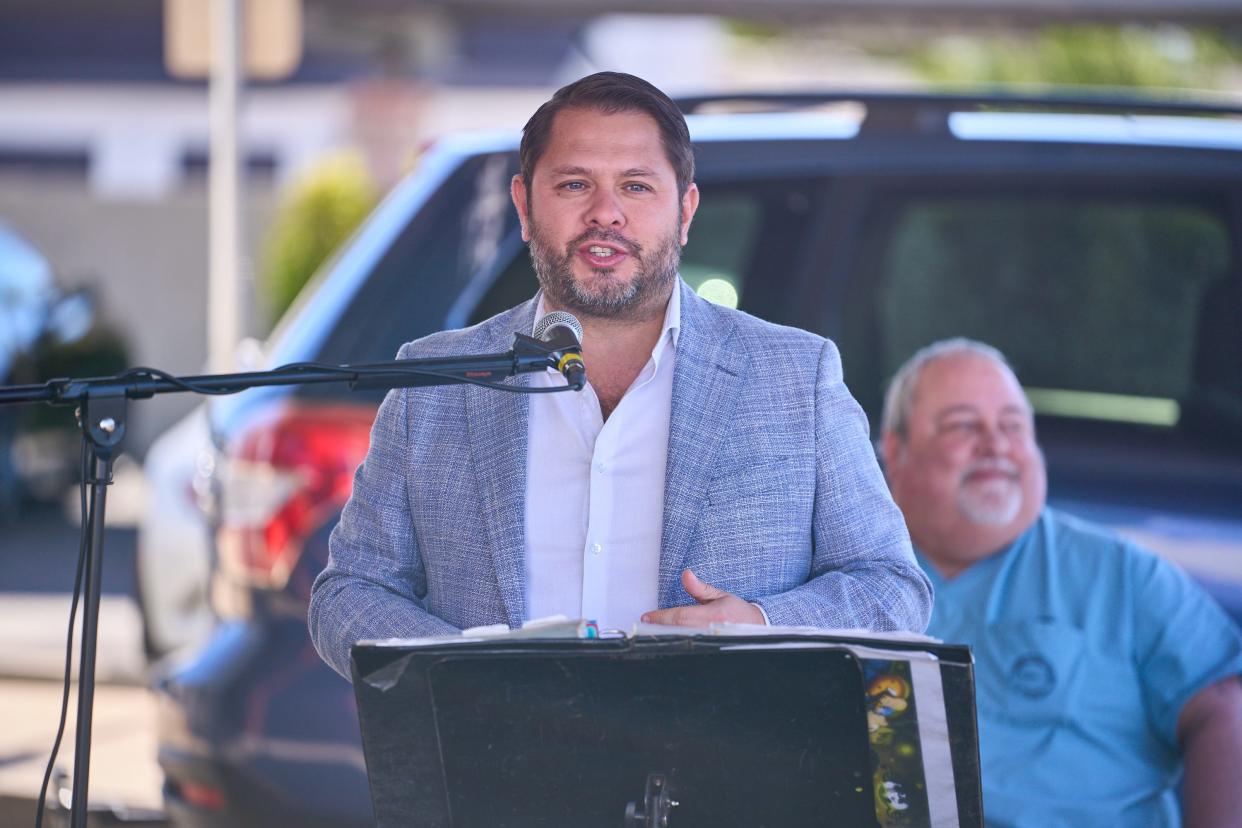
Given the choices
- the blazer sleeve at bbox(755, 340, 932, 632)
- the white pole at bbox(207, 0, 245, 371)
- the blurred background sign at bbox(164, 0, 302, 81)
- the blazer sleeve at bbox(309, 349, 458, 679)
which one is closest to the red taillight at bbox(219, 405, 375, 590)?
the blazer sleeve at bbox(309, 349, 458, 679)

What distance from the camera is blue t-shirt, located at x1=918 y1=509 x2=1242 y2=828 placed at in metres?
3.25

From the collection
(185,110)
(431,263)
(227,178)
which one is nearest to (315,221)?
(227,178)

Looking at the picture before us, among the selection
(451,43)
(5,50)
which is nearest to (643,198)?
(451,43)

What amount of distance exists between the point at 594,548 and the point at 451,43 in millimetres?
13427

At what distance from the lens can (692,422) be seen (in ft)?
8.16

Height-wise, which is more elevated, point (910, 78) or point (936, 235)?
point (910, 78)

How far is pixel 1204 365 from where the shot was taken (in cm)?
425

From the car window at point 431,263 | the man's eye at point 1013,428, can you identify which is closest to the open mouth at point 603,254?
the car window at point 431,263

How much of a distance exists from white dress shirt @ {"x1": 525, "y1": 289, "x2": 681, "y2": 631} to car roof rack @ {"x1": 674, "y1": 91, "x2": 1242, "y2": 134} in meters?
1.38

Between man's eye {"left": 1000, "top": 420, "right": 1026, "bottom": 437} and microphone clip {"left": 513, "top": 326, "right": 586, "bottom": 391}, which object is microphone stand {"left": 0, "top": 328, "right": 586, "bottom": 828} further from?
man's eye {"left": 1000, "top": 420, "right": 1026, "bottom": 437}

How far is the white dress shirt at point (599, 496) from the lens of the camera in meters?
2.48

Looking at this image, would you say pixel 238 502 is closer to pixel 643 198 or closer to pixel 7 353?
pixel 643 198

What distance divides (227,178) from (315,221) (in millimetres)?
6912

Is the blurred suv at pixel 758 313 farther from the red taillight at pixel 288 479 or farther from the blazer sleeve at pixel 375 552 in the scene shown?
the blazer sleeve at pixel 375 552
